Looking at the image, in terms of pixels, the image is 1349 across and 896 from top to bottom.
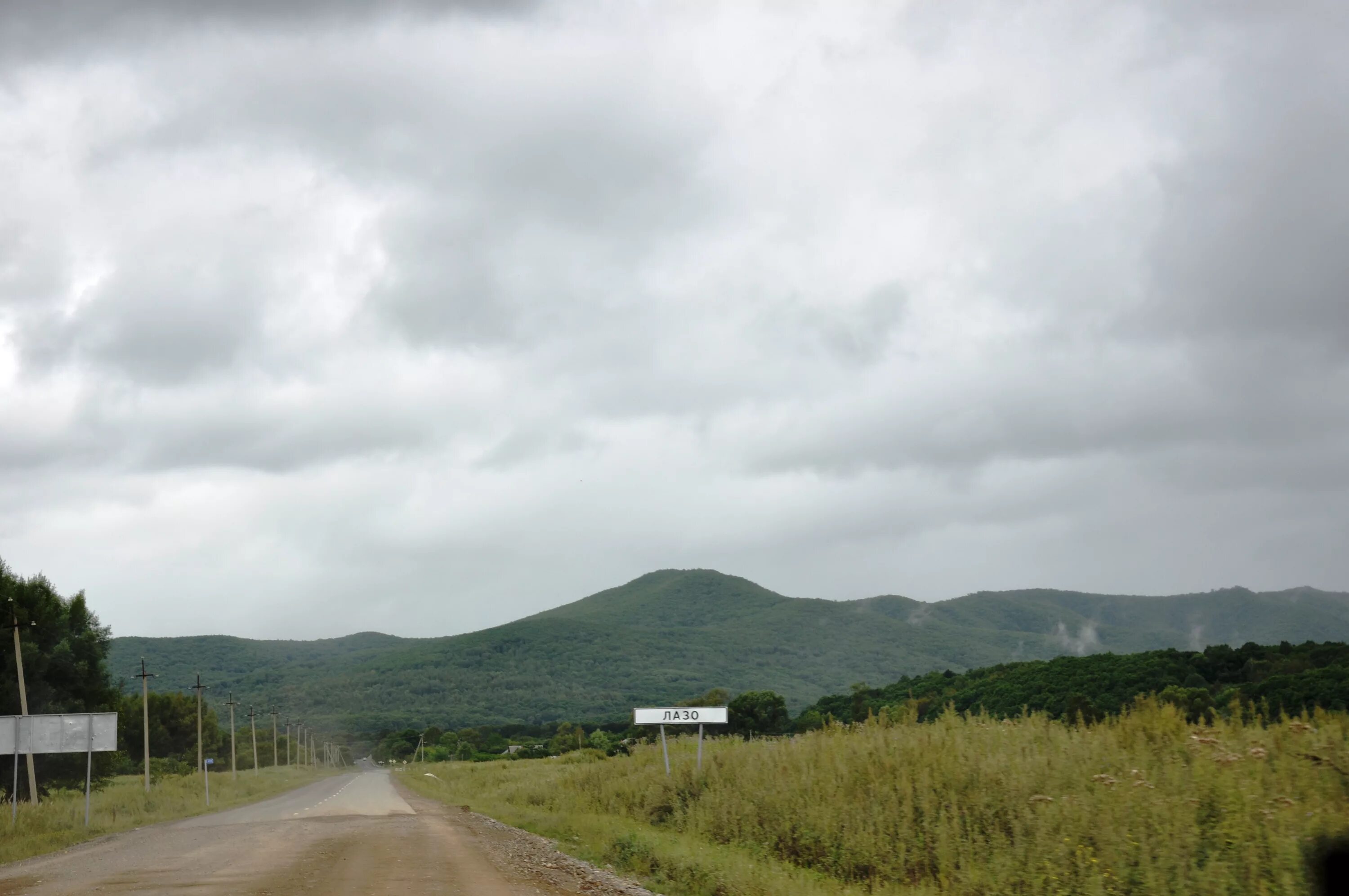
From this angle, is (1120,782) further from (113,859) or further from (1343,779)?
(113,859)

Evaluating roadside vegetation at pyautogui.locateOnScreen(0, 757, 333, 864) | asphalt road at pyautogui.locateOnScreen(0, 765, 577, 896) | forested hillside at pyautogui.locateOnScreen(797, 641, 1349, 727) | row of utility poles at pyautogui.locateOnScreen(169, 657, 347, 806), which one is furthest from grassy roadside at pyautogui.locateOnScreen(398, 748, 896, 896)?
row of utility poles at pyautogui.locateOnScreen(169, 657, 347, 806)

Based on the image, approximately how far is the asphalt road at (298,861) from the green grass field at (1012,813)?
9.14ft

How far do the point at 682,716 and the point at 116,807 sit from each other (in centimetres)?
3136

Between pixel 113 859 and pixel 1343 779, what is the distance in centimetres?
2192

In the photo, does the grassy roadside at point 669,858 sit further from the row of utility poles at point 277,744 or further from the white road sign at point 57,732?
the row of utility poles at point 277,744

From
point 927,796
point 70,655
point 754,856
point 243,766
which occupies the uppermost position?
point 70,655

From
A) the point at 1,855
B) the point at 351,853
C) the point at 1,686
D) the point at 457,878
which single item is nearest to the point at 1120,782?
the point at 457,878

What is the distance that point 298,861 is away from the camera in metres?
18.2

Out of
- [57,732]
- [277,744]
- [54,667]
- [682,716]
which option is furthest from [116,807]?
[277,744]

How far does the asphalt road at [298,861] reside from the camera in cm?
1463

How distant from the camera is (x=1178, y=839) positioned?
448 inches

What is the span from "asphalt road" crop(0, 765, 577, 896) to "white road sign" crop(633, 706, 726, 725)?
472cm

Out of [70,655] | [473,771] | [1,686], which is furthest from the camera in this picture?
[473,771]

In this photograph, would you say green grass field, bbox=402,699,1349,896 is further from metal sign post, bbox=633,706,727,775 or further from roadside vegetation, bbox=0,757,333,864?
roadside vegetation, bbox=0,757,333,864
